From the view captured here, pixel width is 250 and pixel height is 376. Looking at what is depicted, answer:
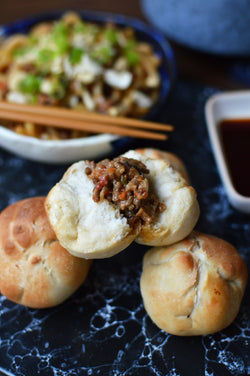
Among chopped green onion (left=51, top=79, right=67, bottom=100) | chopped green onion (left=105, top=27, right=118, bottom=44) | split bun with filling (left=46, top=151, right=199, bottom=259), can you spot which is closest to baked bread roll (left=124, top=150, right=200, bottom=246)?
split bun with filling (left=46, top=151, right=199, bottom=259)

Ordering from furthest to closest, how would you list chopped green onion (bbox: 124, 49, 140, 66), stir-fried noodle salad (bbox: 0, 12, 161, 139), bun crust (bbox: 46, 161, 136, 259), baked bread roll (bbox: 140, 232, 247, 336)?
1. chopped green onion (bbox: 124, 49, 140, 66)
2. stir-fried noodle salad (bbox: 0, 12, 161, 139)
3. baked bread roll (bbox: 140, 232, 247, 336)
4. bun crust (bbox: 46, 161, 136, 259)

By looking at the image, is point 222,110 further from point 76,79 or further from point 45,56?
point 45,56

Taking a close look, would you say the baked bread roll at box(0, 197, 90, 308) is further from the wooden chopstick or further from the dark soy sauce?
the dark soy sauce

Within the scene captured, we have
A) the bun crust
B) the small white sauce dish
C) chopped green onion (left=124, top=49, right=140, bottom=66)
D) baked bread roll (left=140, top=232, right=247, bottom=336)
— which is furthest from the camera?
chopped green onion (left=124, top=49, right=140, bottom=66)

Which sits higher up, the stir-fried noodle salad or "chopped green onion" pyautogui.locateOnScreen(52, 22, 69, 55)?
"chopped green onion" pyautogui.locateOnScreen(52, 22, 69, 55)

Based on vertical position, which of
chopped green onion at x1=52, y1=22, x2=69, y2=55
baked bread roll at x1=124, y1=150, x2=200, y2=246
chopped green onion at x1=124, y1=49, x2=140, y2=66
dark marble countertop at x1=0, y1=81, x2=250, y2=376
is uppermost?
chopped green onion at x1=52, y1=22, x2=69, y2=55

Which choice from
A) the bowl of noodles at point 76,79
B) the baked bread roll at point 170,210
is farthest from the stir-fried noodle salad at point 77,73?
the baked bread roll at point 170,210

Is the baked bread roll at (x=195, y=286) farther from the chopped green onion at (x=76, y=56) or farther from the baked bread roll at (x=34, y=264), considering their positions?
the chopped green onion at (x=76, y=56)

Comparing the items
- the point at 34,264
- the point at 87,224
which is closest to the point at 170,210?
the point at 87,224
